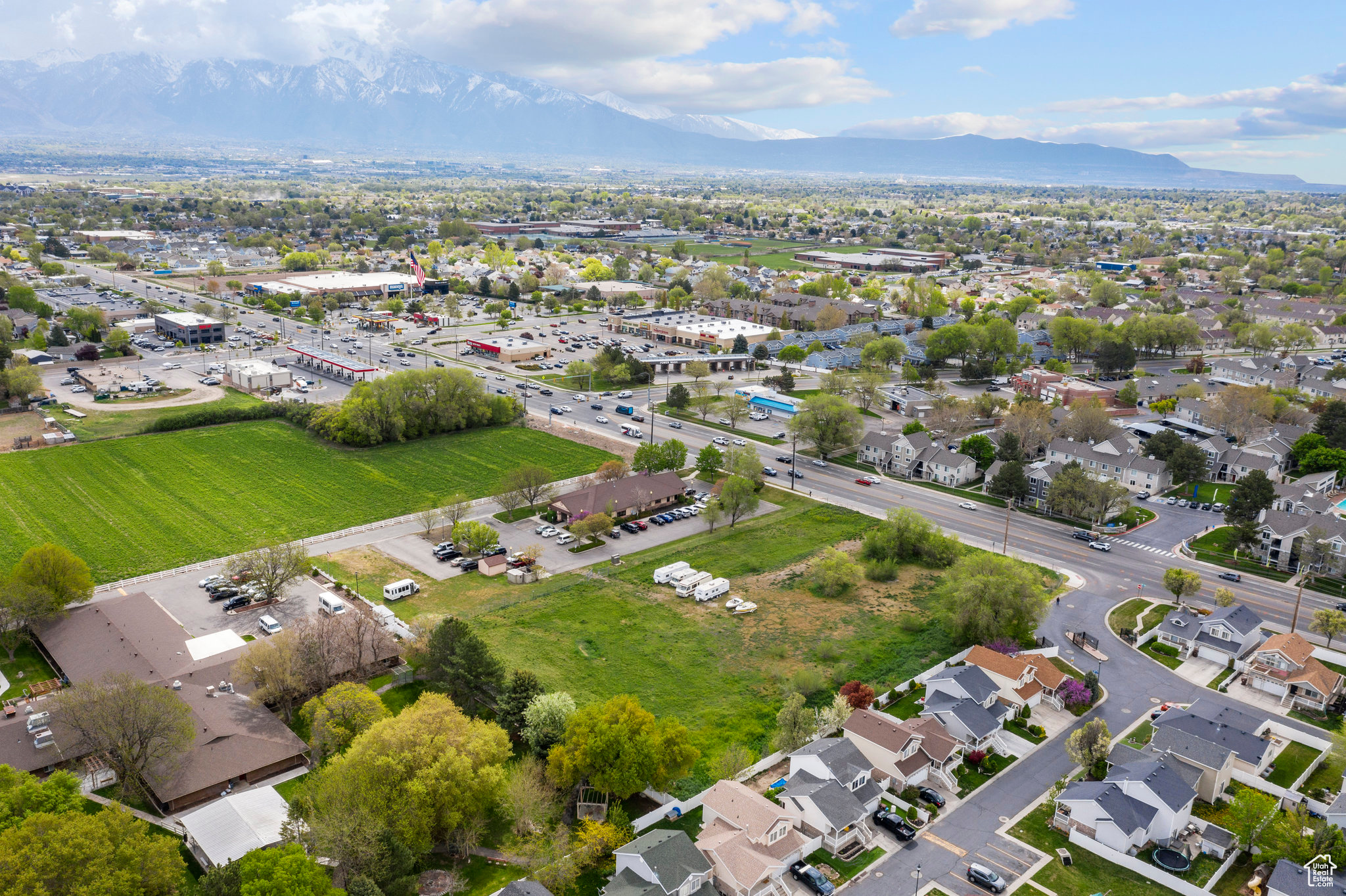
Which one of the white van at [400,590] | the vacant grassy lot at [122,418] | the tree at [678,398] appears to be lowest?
→ the white van at [400,590]

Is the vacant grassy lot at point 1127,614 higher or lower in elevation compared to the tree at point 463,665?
lower

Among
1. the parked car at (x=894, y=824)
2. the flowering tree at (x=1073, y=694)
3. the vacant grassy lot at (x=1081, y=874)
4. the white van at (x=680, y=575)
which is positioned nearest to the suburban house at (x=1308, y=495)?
the flowering tree at (x=1073, y=694)

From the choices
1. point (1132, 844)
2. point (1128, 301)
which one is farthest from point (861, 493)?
point (1128, 301)

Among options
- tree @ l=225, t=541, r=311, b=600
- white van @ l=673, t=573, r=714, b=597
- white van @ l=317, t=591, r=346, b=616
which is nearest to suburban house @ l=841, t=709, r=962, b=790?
white van @ l=673, t=573, r=714, b=597

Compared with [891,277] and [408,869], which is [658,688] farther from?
[891,277]

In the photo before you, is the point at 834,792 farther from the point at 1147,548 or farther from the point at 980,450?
the point at 980,450

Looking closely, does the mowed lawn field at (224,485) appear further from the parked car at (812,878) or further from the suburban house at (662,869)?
the parked car at (812,878)
